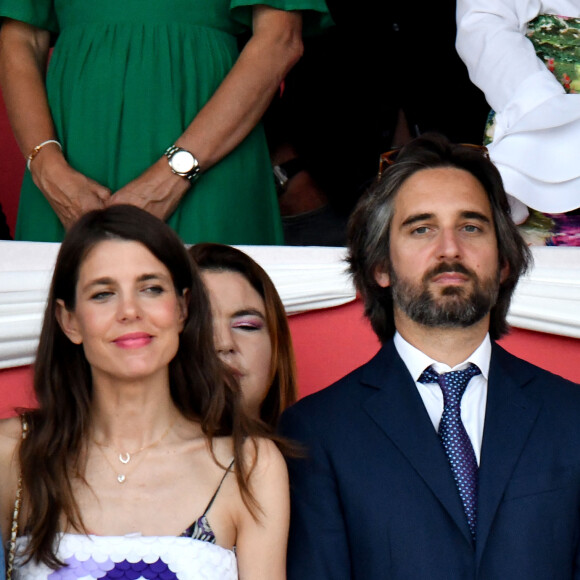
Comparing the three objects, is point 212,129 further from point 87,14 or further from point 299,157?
point 299,157

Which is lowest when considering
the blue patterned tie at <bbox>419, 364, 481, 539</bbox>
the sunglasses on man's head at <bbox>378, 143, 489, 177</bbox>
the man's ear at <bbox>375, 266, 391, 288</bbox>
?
the blue patterned tie at <bbox>419, 364, 481, 539</bbox>

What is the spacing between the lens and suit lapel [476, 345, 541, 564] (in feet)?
7.41

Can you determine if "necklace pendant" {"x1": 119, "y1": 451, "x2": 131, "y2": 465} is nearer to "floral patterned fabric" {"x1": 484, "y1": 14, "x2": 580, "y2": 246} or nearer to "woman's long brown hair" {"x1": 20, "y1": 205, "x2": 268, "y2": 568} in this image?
"woman's long brown hair" {"x1": 20, "y1": 205, "x2": 268, "y2": 568}

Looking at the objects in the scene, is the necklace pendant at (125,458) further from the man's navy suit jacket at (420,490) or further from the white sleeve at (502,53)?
the white sleeve at (502,53)

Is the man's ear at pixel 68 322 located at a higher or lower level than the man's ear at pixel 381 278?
higher

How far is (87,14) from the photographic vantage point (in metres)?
3.06

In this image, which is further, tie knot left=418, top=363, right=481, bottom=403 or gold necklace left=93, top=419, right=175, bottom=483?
tie knot left=418, top=363, right=481, bottom=403

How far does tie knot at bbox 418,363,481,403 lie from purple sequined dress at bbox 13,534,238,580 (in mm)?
508

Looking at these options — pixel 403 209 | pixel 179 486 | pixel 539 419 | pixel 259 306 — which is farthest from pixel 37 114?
pixel 539 419

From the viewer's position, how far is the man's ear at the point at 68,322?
91.0 inches

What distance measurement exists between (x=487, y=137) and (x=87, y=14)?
0.94 m

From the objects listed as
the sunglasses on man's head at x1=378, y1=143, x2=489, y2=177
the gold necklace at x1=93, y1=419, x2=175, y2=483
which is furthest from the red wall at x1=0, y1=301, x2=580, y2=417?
the gold necklace at x1=93, y1=419, x2=175, y2=483

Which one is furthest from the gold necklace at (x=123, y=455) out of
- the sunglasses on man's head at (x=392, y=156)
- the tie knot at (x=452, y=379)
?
the sunglasses on man's head at (x=392, y=156)

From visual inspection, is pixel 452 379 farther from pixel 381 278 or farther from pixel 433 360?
pixel 381 278
